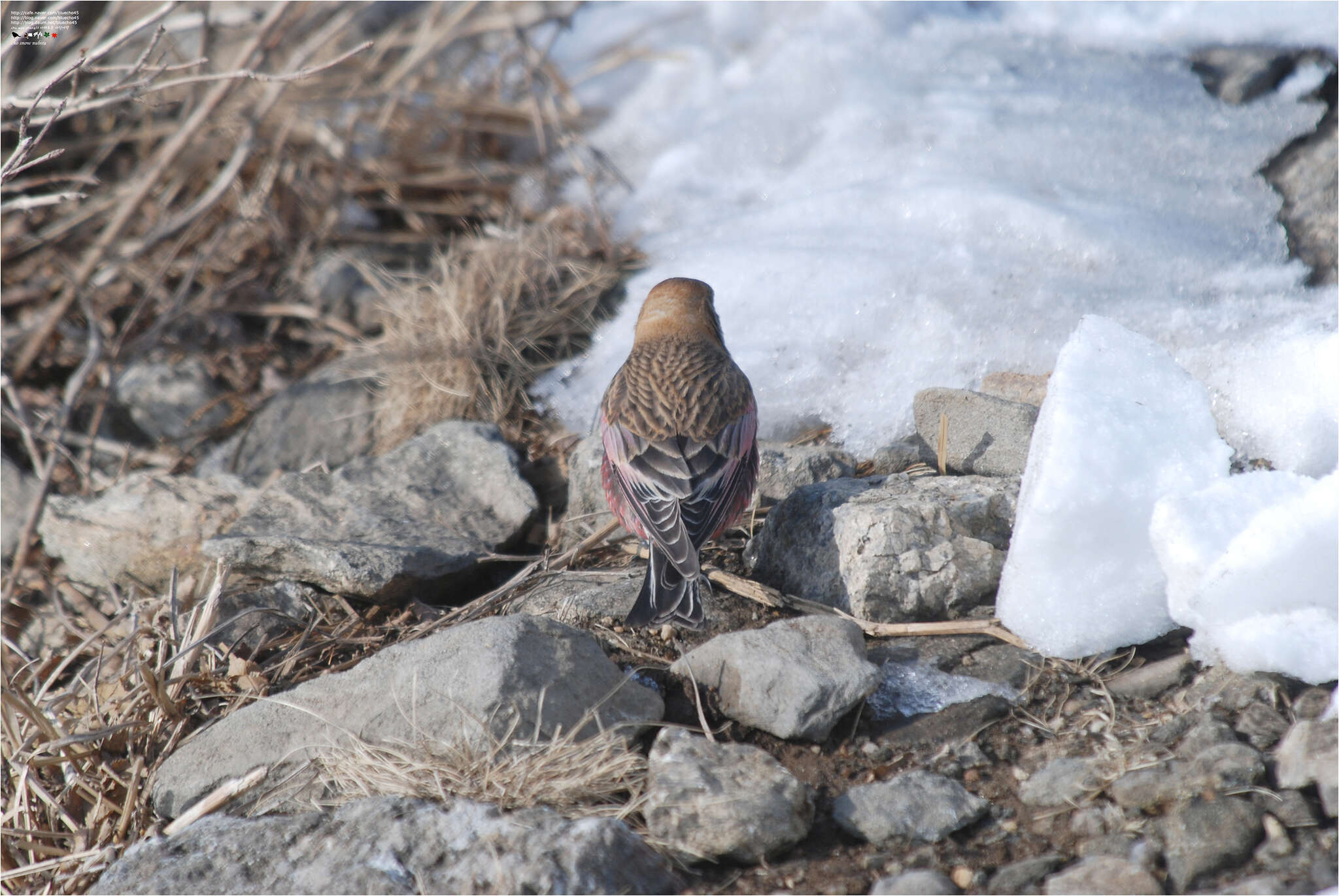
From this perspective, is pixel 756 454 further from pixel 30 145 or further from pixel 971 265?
pixel 30 145

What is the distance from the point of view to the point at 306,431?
16.5ft

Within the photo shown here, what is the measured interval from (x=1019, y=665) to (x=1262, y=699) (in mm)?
560

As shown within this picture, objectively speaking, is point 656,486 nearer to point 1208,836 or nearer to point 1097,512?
point 1097,512

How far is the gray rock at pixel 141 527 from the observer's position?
411 centimetres

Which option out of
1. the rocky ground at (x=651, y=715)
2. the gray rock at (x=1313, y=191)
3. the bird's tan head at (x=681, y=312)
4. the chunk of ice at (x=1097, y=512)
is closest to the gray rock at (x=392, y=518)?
the rocky ground at (x=651, y=715)

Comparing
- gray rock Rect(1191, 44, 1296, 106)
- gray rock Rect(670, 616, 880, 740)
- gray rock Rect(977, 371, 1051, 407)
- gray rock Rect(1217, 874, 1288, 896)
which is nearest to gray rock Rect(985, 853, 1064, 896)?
gray rock Rect(1217, 874, 1288, 896)

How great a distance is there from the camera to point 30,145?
9.77 ft

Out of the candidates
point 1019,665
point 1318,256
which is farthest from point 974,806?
point 1318,256

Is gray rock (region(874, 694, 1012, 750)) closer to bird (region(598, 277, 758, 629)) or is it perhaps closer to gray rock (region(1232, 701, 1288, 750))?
gray rock (region(1232, 701, 1288, 750))

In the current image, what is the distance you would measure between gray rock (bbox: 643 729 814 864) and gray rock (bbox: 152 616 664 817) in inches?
11.5

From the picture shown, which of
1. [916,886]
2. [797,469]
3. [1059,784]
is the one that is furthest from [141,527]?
[1059,784]

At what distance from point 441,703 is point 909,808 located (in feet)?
3.73

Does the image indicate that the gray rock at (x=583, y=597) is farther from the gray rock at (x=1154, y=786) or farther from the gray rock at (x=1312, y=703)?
the gray rock at (x=1312, y=703)

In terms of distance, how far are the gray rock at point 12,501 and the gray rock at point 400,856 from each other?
2.70 metres
